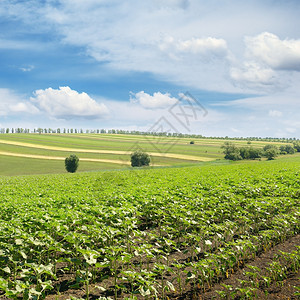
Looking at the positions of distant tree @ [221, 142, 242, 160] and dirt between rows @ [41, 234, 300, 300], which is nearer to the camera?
dirt between rows @ [41, 234, 300, 300]

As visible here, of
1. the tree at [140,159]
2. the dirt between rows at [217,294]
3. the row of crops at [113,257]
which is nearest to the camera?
the row of crops at [113,257]

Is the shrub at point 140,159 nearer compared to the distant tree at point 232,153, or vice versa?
the shrub at point 140,159

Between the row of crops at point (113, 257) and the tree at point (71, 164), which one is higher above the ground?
the row of crops at point (113, 257)

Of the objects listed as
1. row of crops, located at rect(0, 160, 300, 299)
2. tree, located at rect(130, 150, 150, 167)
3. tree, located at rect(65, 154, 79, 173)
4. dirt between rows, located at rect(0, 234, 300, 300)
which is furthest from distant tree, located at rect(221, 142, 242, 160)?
dirt between rows, located at rect(0, 234, 300, 300)

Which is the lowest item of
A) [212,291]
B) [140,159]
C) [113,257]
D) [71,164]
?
[71,164]

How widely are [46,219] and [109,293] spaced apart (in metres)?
3.38

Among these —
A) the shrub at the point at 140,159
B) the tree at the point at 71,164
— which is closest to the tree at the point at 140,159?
the shrub at the point at 140,159

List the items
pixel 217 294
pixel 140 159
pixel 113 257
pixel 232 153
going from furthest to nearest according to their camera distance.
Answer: pixel 232 153
pixel 140 159
pixel 217 294
pixel 113 257

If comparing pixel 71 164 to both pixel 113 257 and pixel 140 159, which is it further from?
pixel 113 257

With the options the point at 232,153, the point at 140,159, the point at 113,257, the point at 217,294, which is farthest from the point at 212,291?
the point at 232,153

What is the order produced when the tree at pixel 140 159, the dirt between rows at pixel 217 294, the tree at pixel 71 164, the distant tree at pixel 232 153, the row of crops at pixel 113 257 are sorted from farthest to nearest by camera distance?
1. the distant tree at pixel 232 153
2. the tree at pixel 140 159
3. the tree at pixel 71 164
4. the dirt between rows at pixel 217 294
5. the row of crops at pixel 113 257

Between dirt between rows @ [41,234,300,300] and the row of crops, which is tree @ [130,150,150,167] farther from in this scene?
dirt between rows @ [41,234,300,300]

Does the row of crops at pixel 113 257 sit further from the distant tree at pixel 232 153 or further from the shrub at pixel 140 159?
the distant tree at pixel 232 153

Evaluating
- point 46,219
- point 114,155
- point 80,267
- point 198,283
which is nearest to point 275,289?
point 198,283
